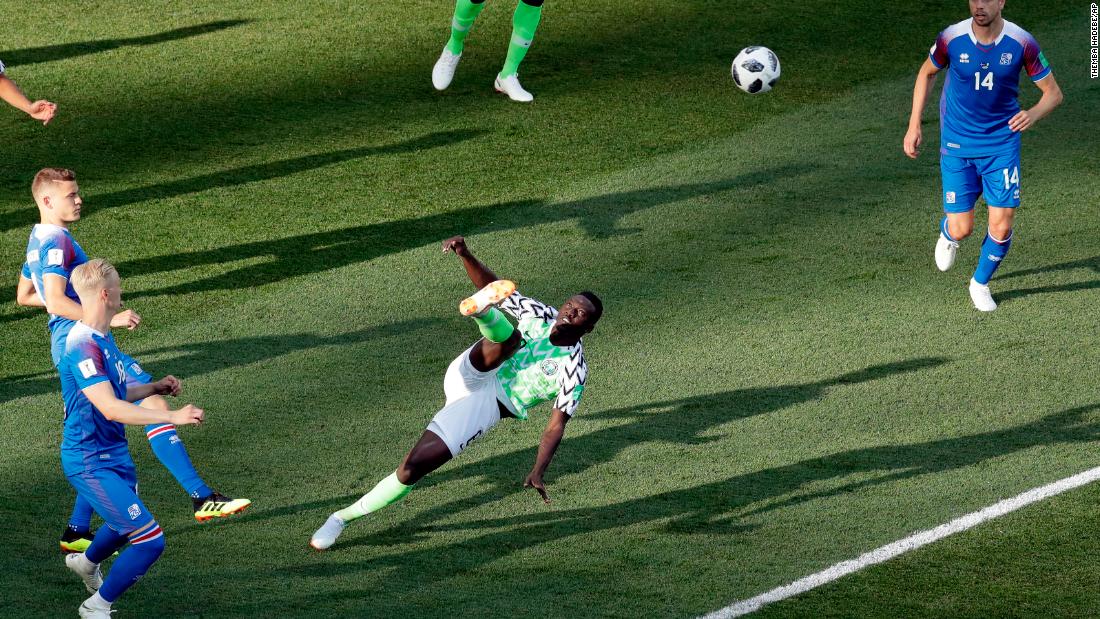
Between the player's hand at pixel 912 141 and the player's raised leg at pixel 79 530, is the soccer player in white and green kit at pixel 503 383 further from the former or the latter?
the player's hand at pixel 912 141

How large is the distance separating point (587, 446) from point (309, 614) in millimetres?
2249

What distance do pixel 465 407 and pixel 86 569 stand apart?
1.94 m

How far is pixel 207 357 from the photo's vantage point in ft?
31.5

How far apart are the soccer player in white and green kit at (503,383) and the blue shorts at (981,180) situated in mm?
3634

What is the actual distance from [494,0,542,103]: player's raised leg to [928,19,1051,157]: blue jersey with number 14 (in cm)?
474

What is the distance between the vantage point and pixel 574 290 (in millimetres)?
10359

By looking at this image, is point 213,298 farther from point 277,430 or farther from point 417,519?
point 417,519

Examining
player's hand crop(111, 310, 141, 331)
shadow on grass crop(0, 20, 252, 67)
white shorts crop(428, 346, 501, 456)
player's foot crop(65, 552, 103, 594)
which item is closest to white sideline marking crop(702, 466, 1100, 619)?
white shorts crop(428, 346, 501, 456)

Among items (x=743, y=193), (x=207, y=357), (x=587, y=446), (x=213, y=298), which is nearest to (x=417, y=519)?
(x=587, y=446)

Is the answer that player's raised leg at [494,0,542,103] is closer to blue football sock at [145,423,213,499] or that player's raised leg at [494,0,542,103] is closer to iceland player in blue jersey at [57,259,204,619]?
blue football sock at [145,423,213,499]

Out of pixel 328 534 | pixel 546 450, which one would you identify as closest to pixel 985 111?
pixel 546 450

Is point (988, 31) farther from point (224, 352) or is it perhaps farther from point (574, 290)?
point (224, 352)

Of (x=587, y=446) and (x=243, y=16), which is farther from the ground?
(x=243, y=16)

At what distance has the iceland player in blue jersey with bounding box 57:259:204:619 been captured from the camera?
6281 millimetres
